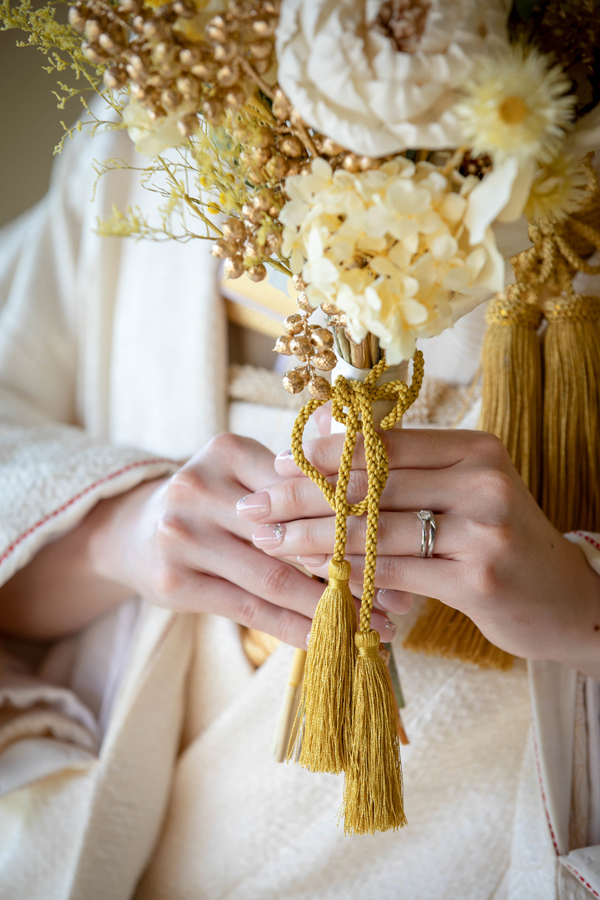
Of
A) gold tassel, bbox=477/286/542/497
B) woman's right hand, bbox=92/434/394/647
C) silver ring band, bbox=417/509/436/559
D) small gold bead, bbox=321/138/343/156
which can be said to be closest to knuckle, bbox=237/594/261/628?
woman's right hand, bbox=92/434/394/647

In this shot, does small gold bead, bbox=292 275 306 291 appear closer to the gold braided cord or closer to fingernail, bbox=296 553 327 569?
the gold braided cord

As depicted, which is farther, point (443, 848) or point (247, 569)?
point (443, 848)

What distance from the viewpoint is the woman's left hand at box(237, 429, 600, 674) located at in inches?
17.9

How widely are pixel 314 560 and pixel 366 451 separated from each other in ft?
Result: 0.42

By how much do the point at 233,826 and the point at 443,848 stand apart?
26 centimetres

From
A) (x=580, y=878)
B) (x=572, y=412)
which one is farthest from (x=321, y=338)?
(x=580, y=878)

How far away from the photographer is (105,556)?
0.74 meters

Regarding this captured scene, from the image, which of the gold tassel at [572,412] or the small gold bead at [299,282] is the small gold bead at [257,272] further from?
the gold tassel at [572,412]

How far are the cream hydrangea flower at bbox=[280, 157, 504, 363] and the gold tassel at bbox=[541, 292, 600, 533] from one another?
1.13 feet

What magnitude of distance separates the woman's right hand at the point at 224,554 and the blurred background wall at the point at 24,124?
1.05m

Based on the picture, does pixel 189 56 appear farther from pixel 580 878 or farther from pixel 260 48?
pixel 580 878

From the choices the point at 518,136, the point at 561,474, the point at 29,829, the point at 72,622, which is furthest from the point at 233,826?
the point at 518,136

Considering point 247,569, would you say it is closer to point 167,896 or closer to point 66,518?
point 66,518

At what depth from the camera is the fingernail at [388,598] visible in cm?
51
